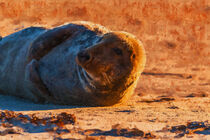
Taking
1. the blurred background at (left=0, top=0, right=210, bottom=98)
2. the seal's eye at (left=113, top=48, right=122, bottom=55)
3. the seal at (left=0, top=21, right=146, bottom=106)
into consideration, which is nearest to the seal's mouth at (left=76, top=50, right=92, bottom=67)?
the seal at (left=0, top=21, right=146, bottom=106)

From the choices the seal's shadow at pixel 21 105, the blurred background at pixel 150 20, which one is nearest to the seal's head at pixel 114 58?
the seal's shadow at pixel 21 105

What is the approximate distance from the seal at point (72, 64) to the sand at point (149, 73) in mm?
166

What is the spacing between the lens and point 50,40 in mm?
4949

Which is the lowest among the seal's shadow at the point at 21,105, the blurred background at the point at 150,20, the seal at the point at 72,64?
the seal's shadow at the point at 21,105

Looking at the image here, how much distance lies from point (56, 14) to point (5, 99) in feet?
21.2

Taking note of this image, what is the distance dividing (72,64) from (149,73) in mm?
4173

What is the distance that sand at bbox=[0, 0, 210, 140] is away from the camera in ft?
11.0

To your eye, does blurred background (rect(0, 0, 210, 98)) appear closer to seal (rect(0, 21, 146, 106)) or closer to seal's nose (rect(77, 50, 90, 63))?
seal (rect(0, 21, 146, 106))

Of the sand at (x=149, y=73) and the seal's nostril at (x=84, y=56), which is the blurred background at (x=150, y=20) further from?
the seal's nostril at (x=84, y=56)

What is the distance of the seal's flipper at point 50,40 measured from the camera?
4949mm

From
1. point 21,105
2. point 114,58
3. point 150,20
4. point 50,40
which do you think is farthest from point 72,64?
point 150,20

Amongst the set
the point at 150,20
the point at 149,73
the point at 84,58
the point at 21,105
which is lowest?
the point at 21,105

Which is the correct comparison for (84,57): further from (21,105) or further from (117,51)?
(21,105)

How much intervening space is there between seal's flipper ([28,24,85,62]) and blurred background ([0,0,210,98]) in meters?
4.46
